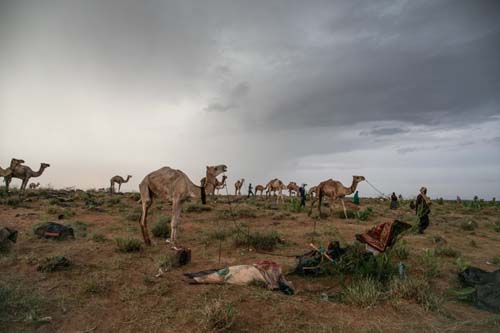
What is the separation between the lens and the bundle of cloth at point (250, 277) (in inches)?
216

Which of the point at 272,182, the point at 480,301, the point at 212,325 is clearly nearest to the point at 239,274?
the point at 212,325

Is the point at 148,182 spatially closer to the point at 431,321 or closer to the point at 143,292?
the point at 143,292

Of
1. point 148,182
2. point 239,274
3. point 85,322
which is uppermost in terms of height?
point 148,182

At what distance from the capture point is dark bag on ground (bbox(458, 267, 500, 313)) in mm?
5016

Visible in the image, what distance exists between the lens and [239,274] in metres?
5.59

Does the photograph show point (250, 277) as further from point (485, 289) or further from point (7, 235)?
point (7, 235)

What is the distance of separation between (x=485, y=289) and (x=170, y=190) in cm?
798

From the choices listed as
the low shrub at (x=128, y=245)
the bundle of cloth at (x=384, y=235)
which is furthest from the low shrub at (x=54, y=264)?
the bundle of cloth at (x=384, y=235)

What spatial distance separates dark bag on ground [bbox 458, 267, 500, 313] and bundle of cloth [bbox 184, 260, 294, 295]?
3.51m

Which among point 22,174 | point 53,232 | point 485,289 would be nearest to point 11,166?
point 22,174

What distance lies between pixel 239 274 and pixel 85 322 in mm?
2693

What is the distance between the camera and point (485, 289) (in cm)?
524

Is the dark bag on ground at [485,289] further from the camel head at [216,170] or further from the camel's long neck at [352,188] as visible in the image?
the camel's long neck at [352,188]

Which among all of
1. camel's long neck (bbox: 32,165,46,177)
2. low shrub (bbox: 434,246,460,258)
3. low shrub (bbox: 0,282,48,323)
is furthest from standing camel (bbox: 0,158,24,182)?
low shrub (bbox: 434,246,460,258)
